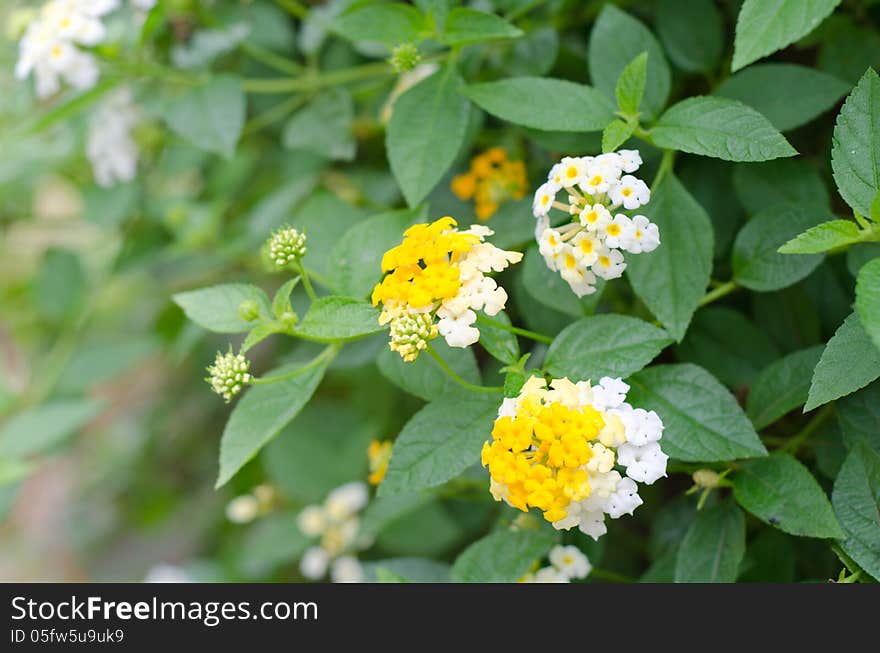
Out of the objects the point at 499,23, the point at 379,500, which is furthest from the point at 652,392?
the point at 379,500

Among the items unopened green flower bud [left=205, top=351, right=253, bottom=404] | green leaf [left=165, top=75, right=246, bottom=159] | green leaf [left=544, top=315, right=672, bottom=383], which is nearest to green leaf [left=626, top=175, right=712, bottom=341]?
green leaf [left=544, top=315, right=672, bottom=383]

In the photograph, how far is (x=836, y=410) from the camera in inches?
45.4

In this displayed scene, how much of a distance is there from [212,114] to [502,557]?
3.23 feet

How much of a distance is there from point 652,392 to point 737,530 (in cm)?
23

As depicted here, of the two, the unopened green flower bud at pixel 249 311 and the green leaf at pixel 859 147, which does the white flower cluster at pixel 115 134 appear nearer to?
the unopened green flower bud at pixel 249 311

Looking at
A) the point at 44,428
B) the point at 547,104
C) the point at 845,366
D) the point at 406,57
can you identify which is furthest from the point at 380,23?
the point at 44,428

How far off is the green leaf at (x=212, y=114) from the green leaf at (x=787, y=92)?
0.88m

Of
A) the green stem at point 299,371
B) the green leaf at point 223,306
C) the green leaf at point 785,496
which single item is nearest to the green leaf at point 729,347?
the green leaf at point 785,496

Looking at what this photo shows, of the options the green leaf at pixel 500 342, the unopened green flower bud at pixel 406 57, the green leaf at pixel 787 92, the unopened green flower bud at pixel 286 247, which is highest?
the unopened green flower bud at pixel 406 57

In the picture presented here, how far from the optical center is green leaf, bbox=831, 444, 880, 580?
1029 millimetres

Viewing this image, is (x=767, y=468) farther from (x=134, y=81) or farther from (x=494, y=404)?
(x=134, y=81)

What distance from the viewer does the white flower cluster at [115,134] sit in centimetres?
189

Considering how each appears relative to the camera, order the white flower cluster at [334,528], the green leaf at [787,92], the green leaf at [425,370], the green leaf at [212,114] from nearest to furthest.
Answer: the green leaf at [425,370]
the green leaf at [787,92]
the green leaf at [212,114]
the white flower cluster at [334,528]

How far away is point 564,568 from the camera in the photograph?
4.13ft
